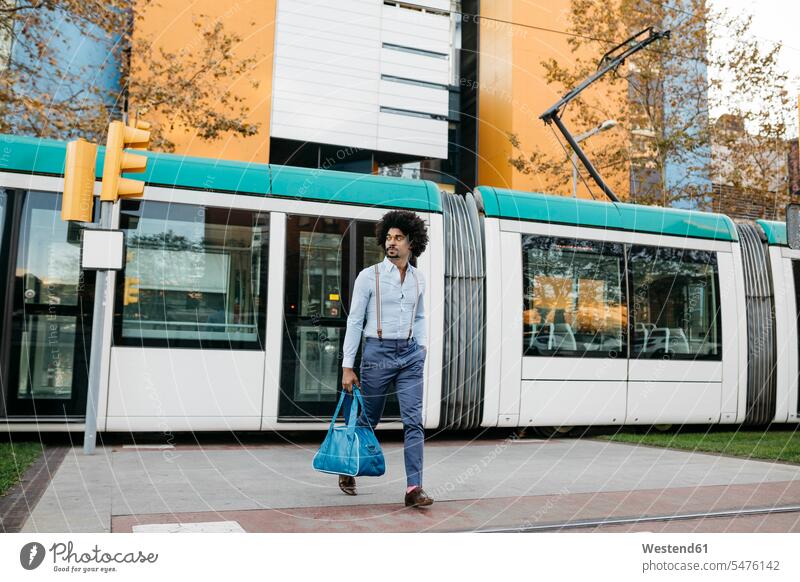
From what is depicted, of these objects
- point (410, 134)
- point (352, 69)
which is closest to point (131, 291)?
point (352, 69)

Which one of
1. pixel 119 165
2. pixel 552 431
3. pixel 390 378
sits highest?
pixel 119 165

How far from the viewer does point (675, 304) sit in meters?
10.1

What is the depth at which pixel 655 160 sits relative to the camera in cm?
1961

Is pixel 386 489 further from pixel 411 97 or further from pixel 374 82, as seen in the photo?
pixel 411 97

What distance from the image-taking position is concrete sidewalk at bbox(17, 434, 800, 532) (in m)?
4.48

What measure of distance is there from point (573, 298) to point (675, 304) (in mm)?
1695

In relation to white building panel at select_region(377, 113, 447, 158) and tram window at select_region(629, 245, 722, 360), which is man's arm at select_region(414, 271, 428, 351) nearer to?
tram window at select_region(629, 245, 722, 360)

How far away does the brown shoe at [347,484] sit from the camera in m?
5.44

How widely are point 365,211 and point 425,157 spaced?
13.7m

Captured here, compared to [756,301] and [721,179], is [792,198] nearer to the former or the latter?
[721,179]

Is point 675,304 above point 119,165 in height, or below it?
below

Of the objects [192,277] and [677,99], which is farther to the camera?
[677,99]
